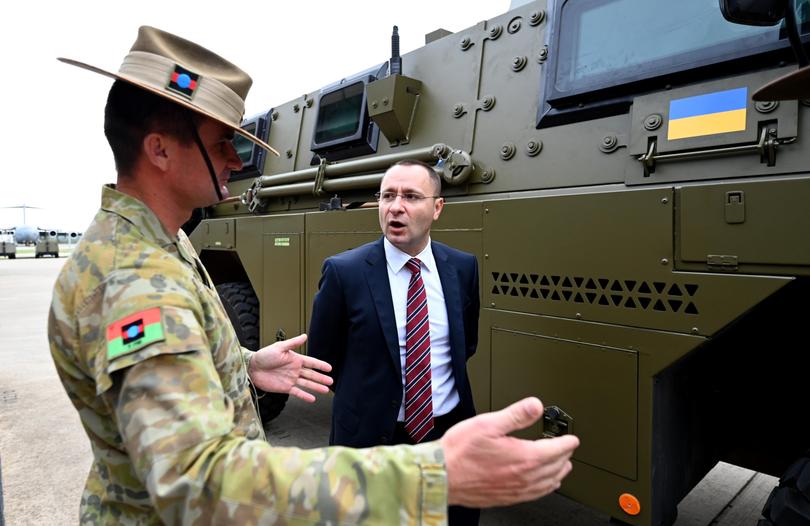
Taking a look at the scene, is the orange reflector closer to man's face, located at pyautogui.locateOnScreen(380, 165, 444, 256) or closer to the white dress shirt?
the white dress shirt

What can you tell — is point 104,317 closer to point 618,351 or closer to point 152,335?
point 152,335

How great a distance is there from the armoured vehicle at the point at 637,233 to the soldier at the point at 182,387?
1.24m

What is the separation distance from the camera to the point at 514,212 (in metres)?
2.28

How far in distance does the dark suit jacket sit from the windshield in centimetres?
102

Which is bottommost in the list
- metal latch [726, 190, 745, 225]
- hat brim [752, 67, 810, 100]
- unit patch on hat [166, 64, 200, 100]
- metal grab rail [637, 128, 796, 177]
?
metal latch [726, 190, 745, 225]

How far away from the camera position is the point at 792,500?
1573 millimetres

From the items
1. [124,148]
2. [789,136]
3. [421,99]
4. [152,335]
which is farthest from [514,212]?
[152,335]

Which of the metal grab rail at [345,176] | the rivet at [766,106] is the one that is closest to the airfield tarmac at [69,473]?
the metal grab rail at [345,176]

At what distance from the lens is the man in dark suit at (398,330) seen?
2004 mm

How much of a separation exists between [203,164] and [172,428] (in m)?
0.56

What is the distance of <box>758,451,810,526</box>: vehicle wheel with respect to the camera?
1.54m

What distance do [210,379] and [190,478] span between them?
0.14 metres

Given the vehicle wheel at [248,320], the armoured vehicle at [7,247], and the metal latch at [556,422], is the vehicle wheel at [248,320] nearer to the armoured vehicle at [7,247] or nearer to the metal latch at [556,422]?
the metal latch at [556,422]

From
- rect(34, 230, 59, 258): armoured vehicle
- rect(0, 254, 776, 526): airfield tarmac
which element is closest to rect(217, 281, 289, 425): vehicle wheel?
rect(0, 254, 776, 526): airfield tarmac
